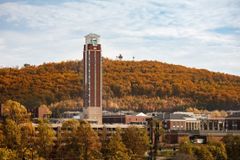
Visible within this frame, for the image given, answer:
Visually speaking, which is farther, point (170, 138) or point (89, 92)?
point (89, 92)

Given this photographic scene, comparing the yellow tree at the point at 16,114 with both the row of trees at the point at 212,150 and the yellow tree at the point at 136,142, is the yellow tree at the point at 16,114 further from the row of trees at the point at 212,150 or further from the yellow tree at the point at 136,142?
the row of trees at the point at 212,150

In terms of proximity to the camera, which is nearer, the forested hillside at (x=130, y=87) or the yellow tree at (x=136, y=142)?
the yellow tree at (x=136, y=142)

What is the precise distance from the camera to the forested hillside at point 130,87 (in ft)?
294

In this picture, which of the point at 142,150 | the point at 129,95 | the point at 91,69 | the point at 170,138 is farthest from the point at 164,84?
the point at 142,150

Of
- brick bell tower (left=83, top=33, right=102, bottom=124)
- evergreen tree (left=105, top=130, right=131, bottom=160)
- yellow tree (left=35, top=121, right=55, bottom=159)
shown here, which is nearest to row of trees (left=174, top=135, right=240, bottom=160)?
evergreen tree (left=105, top=130, right=131, bottom=160)

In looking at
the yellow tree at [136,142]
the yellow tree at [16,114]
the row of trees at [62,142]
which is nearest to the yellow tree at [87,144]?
the row of trees at [62,142]

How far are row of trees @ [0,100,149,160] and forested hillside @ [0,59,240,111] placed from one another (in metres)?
39.0

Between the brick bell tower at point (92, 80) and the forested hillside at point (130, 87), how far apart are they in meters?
18.3

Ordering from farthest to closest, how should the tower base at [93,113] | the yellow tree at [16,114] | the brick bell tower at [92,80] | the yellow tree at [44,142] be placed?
the brick bell tower at [92,80]
the tower base at [93,113]
the yellow tree at [16,114]
the yellow tree at [44,142]

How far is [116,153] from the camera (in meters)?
39.3

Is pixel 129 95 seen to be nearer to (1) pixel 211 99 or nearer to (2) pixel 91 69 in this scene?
(1) pixel 211 99

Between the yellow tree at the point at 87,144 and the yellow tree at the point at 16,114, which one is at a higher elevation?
the yellow tree at the point at 16,114

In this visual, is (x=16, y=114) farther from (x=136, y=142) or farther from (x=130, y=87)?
(x=130, y=87)

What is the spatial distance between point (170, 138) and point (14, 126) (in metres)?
20.4
